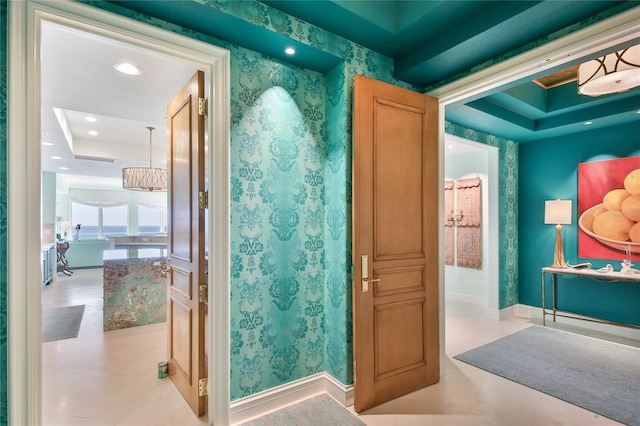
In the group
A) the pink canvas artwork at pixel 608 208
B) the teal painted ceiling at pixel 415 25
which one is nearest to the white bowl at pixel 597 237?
the pink canvas artwork at pixel 608 208

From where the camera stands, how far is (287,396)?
2252 millimetres

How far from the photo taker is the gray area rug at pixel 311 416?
6.74 feet

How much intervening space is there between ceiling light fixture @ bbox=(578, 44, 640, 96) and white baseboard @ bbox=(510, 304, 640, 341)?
111 inches

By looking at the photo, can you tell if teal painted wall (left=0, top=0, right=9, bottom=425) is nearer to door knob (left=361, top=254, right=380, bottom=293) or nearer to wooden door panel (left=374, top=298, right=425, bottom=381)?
door knob (left=361, top=254, right=380, bottom=293)

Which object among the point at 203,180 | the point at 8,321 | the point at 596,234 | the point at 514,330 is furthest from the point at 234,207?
the point at 596,234

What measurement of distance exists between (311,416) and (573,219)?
4152 mm

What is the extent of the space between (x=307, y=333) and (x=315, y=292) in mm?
302

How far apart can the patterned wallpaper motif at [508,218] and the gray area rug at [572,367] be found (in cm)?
79

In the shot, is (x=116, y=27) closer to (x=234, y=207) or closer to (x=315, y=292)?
(x=234, y=207)

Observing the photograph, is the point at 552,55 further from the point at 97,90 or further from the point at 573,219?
the point at 97,90

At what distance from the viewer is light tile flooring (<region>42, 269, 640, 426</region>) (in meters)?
2.12

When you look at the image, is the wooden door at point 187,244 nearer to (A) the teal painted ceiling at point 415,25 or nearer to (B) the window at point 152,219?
(A) the teal painted ceiling at point 415,25

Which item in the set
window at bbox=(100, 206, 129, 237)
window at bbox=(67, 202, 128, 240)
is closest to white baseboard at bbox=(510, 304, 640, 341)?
window at bbox=(100, 206, 129, 237)

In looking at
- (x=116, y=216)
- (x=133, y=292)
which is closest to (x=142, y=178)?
(x=133, y=292)
